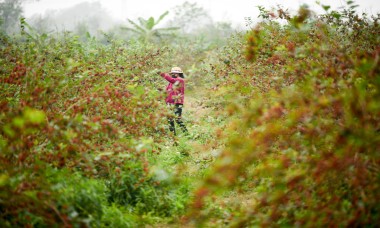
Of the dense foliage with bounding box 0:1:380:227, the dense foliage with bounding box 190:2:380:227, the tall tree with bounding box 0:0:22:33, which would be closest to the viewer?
the dense foliage with bounding box 190:2:380:227

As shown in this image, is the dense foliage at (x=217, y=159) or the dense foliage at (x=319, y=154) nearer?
the dense foliage at (x=319, y=154)

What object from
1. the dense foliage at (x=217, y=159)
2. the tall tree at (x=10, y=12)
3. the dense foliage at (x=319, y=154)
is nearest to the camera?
the dense foliage at (x=319, y=154)

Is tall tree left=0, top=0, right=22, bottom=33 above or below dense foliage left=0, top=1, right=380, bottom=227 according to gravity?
below

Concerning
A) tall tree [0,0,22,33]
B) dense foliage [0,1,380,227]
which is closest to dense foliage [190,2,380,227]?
dense foliage [0,1,380,227]

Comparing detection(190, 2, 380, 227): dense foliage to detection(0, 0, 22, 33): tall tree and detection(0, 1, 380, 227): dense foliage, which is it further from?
detection(0, 0, 22, 33): tall tree

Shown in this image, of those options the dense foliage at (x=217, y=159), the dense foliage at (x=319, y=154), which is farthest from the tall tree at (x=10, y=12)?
the dense foliage at (x=319, y=154)

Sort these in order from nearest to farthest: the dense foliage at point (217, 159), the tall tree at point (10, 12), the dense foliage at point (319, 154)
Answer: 1. the dense foliage at point (319, 154)
2. the dense foliage at point (217, 159)
3. the tall tree at point (10, 12)

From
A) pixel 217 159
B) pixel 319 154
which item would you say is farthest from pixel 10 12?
pixel 319 154

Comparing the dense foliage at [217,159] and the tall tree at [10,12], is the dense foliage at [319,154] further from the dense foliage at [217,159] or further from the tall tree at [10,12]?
the tall tree at [10,12]

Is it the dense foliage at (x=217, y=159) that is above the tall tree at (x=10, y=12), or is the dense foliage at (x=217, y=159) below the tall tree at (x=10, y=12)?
above

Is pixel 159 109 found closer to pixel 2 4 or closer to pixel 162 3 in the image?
pixel 2 4

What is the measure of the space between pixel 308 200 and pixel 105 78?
469 centimetres

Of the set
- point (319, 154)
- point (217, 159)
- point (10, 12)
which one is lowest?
point (10, 12)

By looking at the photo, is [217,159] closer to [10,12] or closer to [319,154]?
[319,154]
